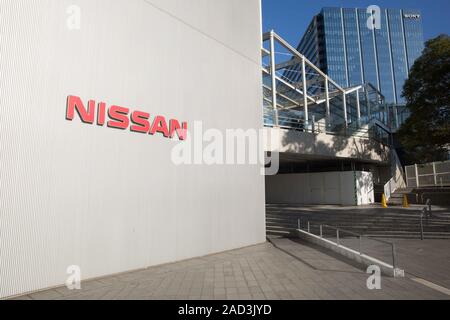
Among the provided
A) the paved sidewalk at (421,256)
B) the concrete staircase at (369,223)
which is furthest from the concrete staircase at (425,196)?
the paved sidewalk at (421,256)

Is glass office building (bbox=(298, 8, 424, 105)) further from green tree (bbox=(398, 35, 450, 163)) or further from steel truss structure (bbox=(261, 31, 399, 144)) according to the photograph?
green tree (bbox=(398, 35, 450, 163))

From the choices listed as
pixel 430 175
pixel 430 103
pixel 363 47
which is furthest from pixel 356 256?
pixel 363 47

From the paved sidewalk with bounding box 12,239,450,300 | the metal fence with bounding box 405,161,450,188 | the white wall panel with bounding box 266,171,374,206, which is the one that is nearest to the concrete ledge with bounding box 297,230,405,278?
the paved sidewalk with bounding box 12,239,450,300

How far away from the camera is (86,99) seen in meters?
7.12

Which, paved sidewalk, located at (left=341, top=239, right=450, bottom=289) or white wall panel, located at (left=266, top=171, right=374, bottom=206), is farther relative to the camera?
white wall panel, located at (left=266, top=171, right=374, bottom=206)

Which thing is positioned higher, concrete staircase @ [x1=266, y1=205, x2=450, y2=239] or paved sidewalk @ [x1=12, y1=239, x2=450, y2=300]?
concrete staircase @ [x1=266, y1=205, x2=450, y2=239]

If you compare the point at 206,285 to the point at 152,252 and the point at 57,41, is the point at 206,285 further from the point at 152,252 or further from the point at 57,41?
the point at 57,41

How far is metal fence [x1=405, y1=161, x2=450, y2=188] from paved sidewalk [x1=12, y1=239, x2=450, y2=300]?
71.5 feet

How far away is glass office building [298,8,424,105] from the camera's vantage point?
122 metres

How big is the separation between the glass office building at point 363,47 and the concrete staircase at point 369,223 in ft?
371

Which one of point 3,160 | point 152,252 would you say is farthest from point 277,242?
point 3,160

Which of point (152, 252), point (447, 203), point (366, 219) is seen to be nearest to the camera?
point (152, 252)

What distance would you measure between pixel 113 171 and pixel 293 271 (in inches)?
195

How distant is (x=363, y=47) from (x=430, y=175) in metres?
119
